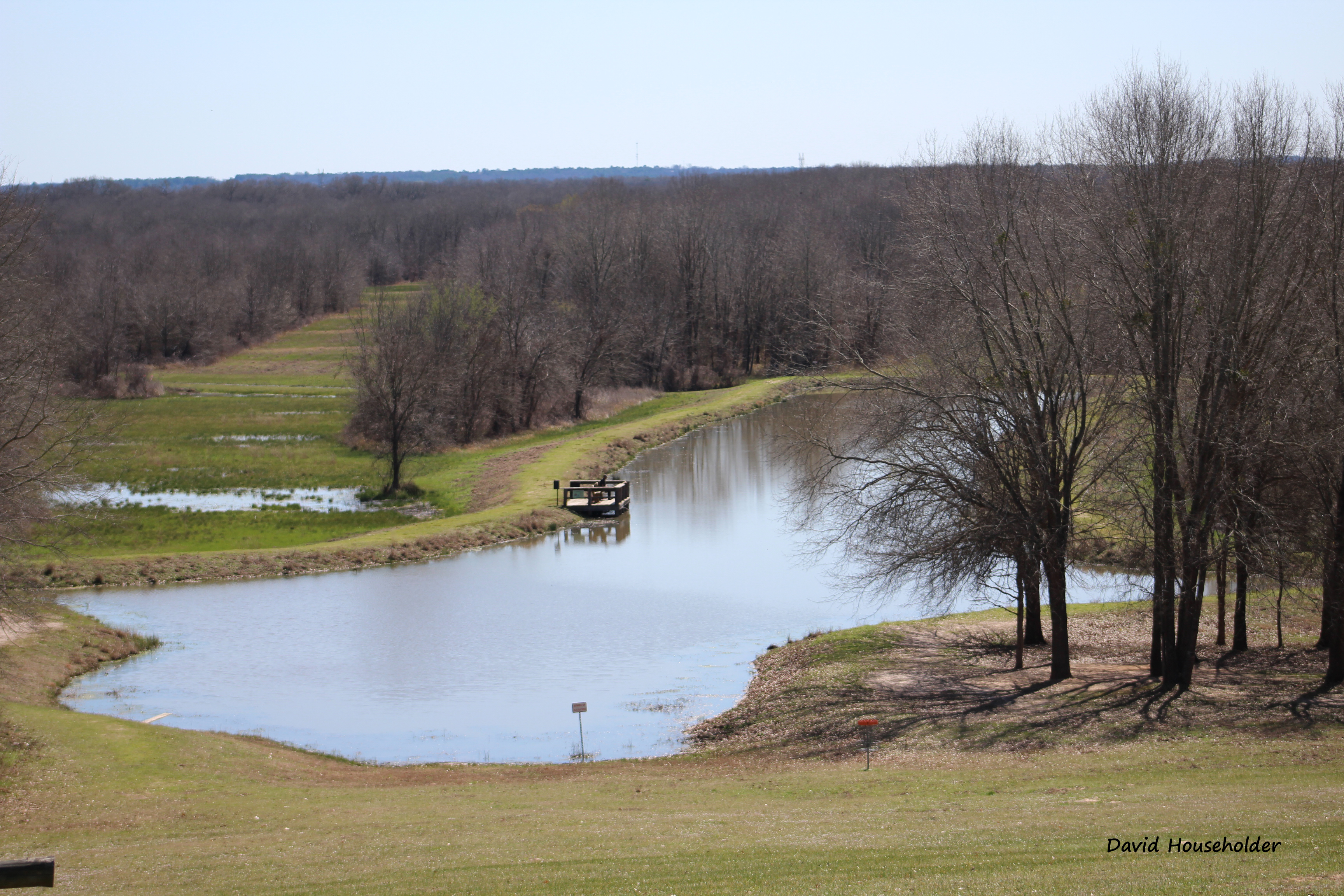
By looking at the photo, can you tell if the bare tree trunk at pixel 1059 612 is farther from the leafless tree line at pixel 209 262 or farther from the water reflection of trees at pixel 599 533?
the leafless tree line at pixel 209 262

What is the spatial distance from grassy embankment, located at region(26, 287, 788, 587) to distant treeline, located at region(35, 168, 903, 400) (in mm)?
4460

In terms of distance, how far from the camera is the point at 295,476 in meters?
45.8

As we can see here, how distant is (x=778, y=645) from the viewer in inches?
941

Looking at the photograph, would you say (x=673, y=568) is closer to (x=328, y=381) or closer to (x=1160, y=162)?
(x=1160, y=162)

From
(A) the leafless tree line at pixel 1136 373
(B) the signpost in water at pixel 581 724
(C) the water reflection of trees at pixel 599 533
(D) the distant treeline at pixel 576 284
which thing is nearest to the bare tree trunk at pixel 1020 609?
(A) the leafless tree line at pixel 1136 373

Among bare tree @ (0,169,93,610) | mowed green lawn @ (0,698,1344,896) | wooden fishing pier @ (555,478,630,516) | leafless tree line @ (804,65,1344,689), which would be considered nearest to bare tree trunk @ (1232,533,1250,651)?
leafless tree line @ (804,65,1344,689)

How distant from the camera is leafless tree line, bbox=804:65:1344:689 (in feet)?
53.0

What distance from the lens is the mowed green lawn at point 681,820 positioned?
29.1 feet

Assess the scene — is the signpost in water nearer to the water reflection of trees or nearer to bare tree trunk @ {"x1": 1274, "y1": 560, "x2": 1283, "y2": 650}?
bare tree trunk @ {"x1": 1274, "y1": 560, "x2": 1283, "y2": 650}

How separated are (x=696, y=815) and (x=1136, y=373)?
10.7m

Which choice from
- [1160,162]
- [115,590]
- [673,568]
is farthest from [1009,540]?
[115,590]
